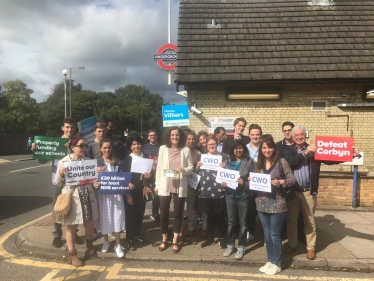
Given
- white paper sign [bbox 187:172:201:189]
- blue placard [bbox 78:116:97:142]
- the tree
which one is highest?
the tree

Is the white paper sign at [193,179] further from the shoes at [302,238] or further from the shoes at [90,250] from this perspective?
the shoes at [302,238]

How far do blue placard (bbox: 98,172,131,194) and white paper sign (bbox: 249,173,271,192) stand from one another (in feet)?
5.84

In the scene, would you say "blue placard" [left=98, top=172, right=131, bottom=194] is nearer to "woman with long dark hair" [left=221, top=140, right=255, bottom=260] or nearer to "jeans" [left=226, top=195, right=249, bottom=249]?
"woman with long dark hair" [left=221, top=140, right=255, bottom=260]

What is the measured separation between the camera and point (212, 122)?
8.88 m

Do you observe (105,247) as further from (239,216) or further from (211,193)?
(239,216)

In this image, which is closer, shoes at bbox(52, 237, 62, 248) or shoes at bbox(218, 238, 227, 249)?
shoes at bbox(52, 237, 62, 248)

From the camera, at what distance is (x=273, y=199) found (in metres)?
3.96

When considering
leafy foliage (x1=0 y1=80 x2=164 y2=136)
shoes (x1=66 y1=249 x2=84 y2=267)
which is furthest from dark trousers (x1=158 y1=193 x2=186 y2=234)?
leafy foliage (x1=0 y1=80 x2=164 y2=136)

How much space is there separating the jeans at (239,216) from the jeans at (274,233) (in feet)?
1.17

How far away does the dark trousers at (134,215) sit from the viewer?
4.72 m

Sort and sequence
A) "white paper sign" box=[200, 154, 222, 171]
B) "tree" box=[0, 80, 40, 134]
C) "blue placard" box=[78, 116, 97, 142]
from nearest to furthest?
"white paper sign" box=[200, 154, 222, 171] < "blue placard" box=[78, 116, 97, 142] < "tree" box=[0, 80, 40, 134]

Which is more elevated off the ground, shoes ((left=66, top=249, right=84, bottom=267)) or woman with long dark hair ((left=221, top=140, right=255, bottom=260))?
woman with long dark hair ((left=221, top=140, right=255, bottom=260))

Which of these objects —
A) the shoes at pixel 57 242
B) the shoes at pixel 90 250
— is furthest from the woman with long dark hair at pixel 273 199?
the shoes at pixel 57 242

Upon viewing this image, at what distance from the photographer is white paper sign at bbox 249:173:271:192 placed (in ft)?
12.8
